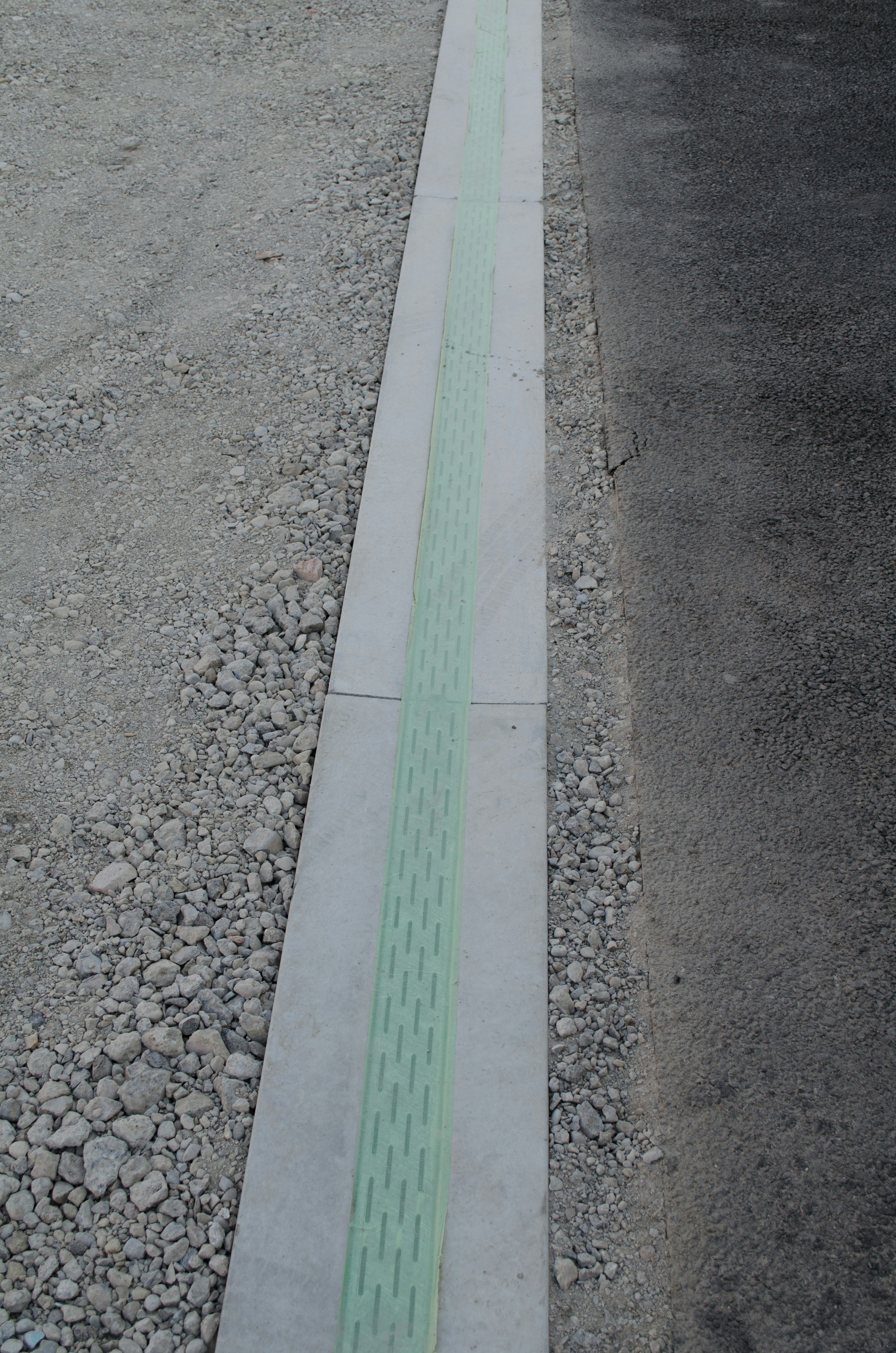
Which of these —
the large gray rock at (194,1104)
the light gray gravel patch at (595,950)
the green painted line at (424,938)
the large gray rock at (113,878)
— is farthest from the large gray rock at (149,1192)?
the light gray gravel patch at (595,950)

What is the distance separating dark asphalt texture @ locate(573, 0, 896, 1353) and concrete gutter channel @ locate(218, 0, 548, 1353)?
0.98ft

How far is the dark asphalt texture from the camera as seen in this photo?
6.27ft

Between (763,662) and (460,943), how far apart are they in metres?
1.29

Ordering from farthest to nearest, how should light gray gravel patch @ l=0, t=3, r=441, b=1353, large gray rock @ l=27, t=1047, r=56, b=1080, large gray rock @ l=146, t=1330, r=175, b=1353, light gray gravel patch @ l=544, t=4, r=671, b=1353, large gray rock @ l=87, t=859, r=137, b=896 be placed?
large gray rock @ l=87, t=859, r=137, b=896
large gray rock @ l=27, t=1047, r=56, b=1080
light gray gravel patch @ l=0, t=3, r=441, b=1353
light gray gravel patch @ l=544, t=4, r=671, b=1353
large gray rock @ l=146, t=1330, r=175, b=1353

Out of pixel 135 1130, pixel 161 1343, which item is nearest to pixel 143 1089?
pixel 135 1130

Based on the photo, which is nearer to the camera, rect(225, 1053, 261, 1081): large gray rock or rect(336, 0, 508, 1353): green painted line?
rect(336, 0, 508, 1353): green painted line

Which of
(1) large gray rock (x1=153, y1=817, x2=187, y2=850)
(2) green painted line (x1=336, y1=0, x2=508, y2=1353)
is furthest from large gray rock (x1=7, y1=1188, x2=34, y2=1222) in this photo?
(1) large gray rock (x1=153, y1=817, x2=187, y2=850)

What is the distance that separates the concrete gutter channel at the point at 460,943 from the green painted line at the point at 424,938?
0.03 metres

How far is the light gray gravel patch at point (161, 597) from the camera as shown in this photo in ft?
6.38

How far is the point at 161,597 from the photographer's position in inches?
120

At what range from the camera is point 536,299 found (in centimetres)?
427

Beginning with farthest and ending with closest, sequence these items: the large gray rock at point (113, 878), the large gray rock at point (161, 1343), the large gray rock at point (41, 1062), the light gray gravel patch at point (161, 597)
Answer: the large gray rock at point (113, 878) < the large gray rock at point (41, 1062) < the light gray gravel patch at point (161, 597) < the large gray rock at point (161, 1343)

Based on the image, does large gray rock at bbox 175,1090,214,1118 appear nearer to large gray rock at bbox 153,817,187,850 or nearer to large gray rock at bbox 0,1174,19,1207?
large gray rock at bbox 0,1174,19,1207

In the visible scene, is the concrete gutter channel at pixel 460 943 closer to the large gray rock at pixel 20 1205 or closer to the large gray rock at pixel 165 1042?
the large gray rock at pixel 165 1042
